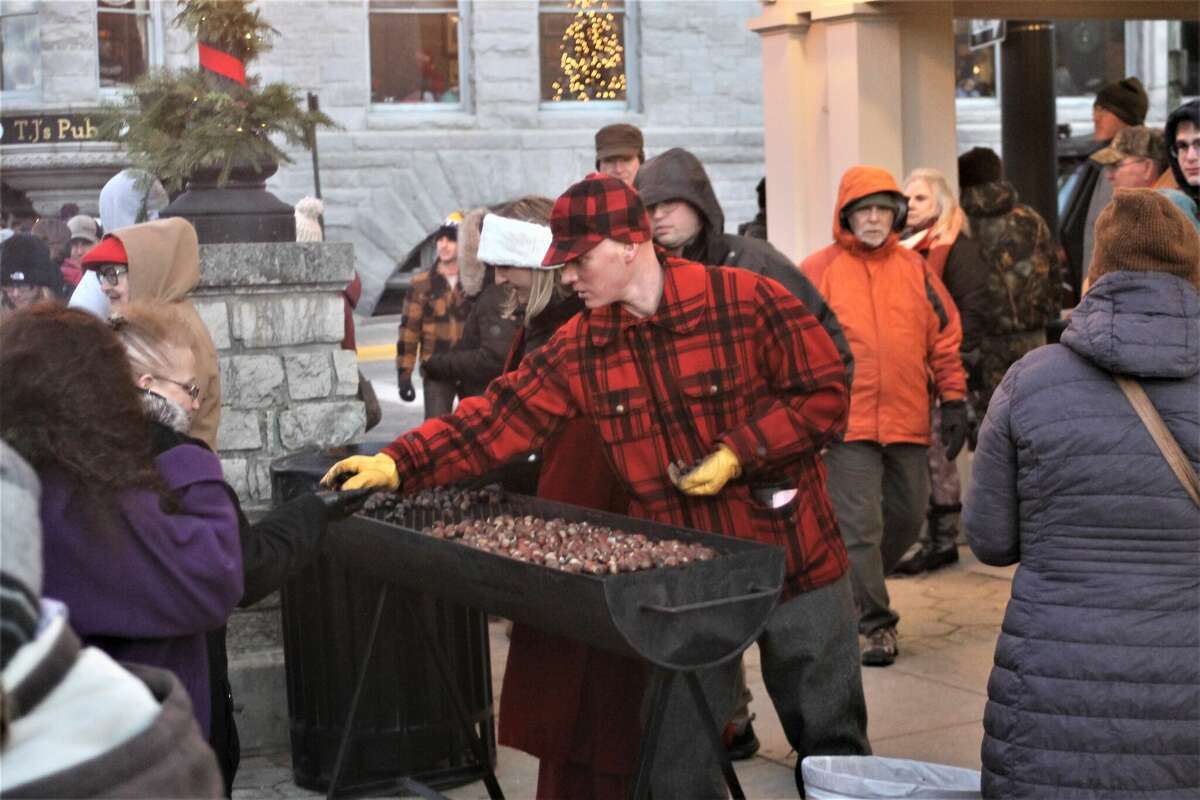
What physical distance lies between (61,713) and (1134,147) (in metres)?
6.37

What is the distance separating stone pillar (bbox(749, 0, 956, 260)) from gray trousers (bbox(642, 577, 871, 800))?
13.8 ft

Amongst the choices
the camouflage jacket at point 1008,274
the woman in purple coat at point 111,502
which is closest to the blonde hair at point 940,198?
the camouflage jacket at point 1008,274

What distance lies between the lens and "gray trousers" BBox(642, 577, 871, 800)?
178 inches

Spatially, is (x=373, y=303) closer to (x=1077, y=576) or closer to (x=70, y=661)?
(x=1077, y=576)

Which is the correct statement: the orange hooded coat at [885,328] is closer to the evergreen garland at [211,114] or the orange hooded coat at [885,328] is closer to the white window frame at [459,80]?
the evergreen garland at [211,114]

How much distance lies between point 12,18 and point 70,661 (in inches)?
677

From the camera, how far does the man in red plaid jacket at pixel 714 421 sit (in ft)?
14.6

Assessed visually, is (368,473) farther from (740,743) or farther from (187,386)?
(740,743)

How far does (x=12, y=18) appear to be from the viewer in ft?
58.1

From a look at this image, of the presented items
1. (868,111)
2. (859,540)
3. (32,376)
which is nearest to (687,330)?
(32,376)

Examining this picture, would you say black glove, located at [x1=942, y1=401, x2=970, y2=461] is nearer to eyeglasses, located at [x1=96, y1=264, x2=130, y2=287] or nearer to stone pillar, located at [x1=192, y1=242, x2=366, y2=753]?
stone pillar, located at [x1=192, y1=242, x2=366, y2=753]

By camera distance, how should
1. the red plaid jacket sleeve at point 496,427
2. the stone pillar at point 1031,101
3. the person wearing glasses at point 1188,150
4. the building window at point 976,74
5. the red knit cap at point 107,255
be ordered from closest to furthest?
the red plaid jacket sleeve at point 496,427 → the red knit cap at point 107,255 → the person wearing glasses at point 1188,150 → the stone pillar at point 1031,101 → the building window at point 976,74

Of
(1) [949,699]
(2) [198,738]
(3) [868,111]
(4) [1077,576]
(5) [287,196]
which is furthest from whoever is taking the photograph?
(5) [287,196]

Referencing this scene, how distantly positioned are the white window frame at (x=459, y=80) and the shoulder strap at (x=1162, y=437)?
16.6 meters
